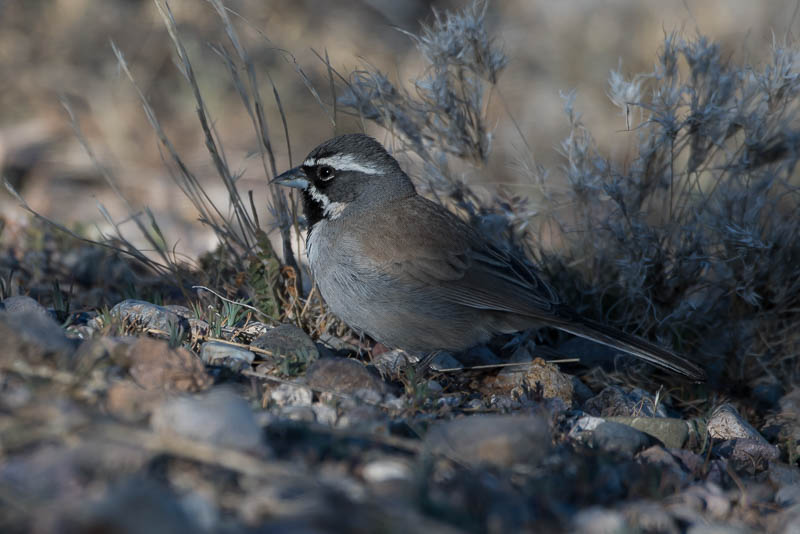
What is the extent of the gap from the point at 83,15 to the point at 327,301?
628 centimetres

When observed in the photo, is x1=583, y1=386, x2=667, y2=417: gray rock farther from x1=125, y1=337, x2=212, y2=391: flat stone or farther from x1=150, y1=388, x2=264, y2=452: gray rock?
x1=150, y1=388, x2=264, y2=452: gray rock

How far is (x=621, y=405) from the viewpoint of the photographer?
4707 millimetres

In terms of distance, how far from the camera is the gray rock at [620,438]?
3.76m

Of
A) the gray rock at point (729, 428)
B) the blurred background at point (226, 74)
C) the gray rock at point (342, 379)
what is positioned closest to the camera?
the gray rock at point (342, 379)

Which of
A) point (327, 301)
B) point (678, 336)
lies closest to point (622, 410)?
point (678, 336)

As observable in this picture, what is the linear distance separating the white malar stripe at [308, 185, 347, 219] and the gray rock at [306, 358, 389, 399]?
159 centimetres

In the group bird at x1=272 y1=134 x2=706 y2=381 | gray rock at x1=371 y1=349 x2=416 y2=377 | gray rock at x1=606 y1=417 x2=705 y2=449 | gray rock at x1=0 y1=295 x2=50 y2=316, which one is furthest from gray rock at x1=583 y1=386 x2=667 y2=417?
gray rock at x1=0 y1=295 x2=50 y2=316

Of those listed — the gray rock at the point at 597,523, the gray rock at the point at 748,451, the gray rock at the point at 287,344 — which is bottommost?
the gray rock at the point at 748,451

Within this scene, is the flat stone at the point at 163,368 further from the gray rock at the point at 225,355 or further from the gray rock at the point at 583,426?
the gray rock at the point at 583,426

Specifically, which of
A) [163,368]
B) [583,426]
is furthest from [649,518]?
[163,368]

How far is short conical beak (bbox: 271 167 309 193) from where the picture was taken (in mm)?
5219

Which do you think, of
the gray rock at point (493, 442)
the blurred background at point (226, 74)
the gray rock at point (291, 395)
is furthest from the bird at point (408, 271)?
the blurred background at point (226, 74)

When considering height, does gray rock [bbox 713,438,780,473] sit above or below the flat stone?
below

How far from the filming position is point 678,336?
17.9ft
